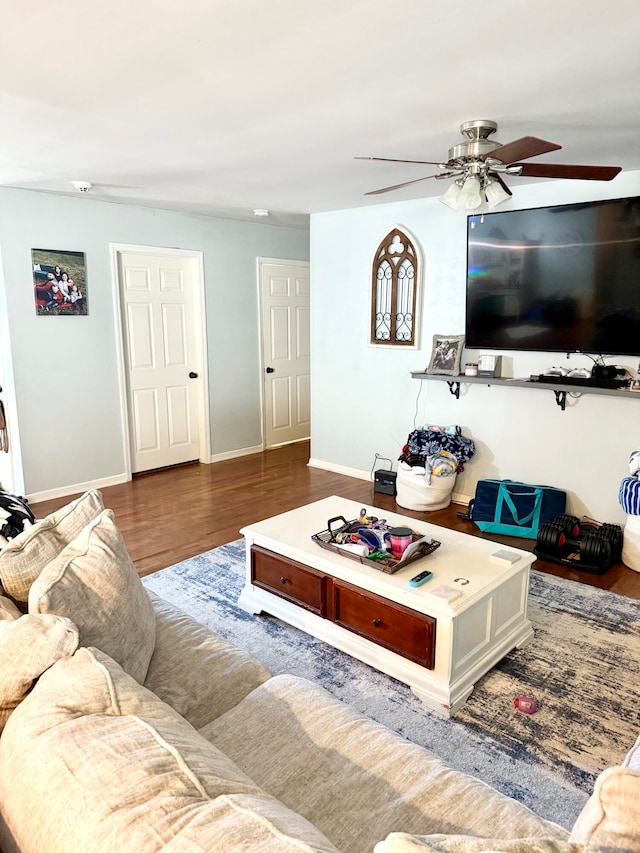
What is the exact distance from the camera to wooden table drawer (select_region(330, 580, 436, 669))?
234 cm

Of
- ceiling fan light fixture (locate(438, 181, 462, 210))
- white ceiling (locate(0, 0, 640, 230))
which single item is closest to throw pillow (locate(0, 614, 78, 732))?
white ceiling (locate(0, 0, 640, 230))

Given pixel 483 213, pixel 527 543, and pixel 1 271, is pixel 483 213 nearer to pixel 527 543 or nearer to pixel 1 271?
pixel 527 543

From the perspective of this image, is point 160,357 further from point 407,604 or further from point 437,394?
point 407,604

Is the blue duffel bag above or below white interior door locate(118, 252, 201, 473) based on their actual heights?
below

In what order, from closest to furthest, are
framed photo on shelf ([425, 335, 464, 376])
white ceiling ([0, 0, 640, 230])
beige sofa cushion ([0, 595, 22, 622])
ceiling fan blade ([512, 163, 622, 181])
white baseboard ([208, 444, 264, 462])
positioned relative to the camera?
beige sofa cushion ([0, 595, 22, 622]), white ceiling ([0, 0, 640, 230]), ceiling fan blade ([512, 163, 622, 181]), framed photo on shelf ([425, 335, 464, 376]), white baseboard ([208, 444, 264, 462])

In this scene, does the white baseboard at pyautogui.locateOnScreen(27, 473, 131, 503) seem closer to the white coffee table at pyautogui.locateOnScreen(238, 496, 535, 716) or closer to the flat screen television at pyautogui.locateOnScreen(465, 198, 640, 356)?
the white coffee table at pyautogui.locateOnScreen(238, 496, 535, 716)

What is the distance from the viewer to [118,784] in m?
0.93

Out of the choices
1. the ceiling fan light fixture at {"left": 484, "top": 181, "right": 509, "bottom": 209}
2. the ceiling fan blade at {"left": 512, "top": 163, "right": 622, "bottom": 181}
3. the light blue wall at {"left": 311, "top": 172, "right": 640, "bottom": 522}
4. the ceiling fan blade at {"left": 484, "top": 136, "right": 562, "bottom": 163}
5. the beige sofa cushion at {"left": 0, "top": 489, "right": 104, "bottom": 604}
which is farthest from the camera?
the light blue wall at {"left": 311, "top": 172, "right": 640, "bottom": 522}

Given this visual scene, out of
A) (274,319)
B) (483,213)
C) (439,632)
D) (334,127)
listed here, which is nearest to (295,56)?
(334,127)

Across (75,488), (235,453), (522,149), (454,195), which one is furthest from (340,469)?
(522,149)

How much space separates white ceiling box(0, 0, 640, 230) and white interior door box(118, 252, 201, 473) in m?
1.68

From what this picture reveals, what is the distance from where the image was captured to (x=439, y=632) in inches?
90.4

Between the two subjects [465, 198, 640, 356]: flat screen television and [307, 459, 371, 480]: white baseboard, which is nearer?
[465, 198, 640, 356]: flat screen television

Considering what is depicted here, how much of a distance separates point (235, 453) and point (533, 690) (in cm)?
432
